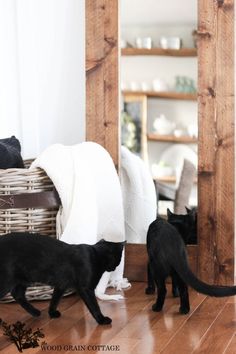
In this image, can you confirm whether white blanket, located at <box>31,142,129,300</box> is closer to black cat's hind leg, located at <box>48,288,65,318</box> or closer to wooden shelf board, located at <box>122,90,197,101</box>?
black cat's hind leg, located at <box>48,288,65,318</box>

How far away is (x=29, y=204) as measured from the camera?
8.62 ft

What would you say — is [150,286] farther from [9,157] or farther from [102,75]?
[102,75]

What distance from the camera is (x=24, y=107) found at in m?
3.29

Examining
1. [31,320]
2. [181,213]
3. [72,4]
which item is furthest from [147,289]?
[72,4]

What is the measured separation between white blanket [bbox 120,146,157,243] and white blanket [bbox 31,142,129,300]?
172 mm

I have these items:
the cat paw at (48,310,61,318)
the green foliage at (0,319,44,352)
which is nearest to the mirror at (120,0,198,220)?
the cat paw at (48,310,61,318)

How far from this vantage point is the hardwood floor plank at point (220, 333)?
2150 mm

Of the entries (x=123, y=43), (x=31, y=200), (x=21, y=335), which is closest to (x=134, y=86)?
(x=123, y=43)

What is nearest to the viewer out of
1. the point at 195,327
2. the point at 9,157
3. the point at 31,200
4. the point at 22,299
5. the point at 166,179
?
the point at 195,327

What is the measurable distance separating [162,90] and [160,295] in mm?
890

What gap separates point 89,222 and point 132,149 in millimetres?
495

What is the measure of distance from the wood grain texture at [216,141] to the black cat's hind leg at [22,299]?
80 cm

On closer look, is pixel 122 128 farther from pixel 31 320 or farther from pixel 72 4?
pixel 31 320

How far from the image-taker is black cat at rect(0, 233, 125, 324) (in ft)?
7.74
